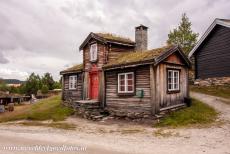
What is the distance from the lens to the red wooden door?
64.4ft

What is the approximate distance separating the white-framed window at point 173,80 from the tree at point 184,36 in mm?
19013

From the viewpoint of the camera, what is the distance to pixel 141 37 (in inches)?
827

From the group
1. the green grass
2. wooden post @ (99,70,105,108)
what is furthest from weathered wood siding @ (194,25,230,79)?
wooden post @ (99,70,105,108)

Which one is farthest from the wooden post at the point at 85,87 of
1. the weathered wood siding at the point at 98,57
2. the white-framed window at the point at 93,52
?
the white-framed window at the point at 93,52

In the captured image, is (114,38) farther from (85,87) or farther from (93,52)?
(85,87)

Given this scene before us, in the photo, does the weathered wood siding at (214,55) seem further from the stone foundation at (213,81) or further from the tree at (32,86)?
the tree at (32,86)

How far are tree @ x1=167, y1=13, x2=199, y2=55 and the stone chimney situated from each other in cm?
1476

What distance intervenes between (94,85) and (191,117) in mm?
8664

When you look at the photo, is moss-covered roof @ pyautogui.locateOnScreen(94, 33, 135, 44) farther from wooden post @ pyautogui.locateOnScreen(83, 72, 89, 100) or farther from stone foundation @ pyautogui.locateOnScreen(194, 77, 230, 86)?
stone foundation @ pyautogui.locateOnScreen(194, 77, 230, 86)

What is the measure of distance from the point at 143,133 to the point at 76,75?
12106mm

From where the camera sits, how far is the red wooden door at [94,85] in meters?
19.6

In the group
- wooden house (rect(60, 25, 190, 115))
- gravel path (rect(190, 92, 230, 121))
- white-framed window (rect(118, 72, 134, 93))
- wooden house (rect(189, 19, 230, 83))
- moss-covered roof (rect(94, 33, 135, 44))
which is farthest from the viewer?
wooden house (rect(189, 19, 230, 83))

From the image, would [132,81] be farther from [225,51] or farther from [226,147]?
[225,51]

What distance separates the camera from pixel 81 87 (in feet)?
69.3
